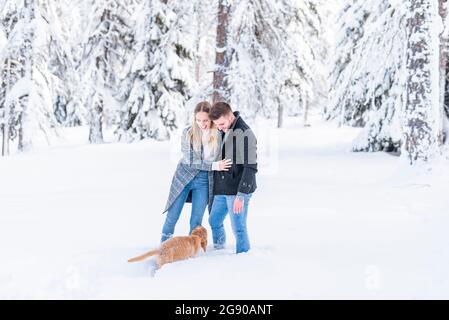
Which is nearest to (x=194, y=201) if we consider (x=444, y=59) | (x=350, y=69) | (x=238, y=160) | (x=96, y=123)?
(x=238, y=160)

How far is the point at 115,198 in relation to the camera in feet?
28.1

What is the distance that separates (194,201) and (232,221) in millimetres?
649

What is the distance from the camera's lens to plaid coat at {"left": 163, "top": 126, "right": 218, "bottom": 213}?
5.00m

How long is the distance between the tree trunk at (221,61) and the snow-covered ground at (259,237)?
2355mm

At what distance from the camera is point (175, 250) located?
463cm

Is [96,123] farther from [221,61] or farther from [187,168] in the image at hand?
[187,168]

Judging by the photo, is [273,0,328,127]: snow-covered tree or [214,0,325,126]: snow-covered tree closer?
[214,0,325,126]: snow-covered tree

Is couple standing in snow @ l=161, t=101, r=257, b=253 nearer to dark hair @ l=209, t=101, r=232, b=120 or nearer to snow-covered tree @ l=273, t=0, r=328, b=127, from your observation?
dark hair @ l=209, t=101, r=232, b=120

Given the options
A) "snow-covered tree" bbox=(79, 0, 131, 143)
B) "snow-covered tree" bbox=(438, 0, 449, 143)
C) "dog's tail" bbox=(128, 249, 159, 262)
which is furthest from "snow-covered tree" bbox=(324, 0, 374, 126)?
"snow-covered tree" bbox=(79, 0, 131, 143)

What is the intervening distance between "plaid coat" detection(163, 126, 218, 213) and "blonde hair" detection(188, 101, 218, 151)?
6 centimetres

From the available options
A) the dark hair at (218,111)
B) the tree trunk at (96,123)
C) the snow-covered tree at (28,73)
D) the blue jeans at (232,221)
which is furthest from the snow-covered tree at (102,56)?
the dark hair at (218,111)

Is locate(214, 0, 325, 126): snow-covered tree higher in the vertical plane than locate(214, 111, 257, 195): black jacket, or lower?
higher

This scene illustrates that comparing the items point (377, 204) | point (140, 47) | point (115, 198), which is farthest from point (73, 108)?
point (377, 204)
